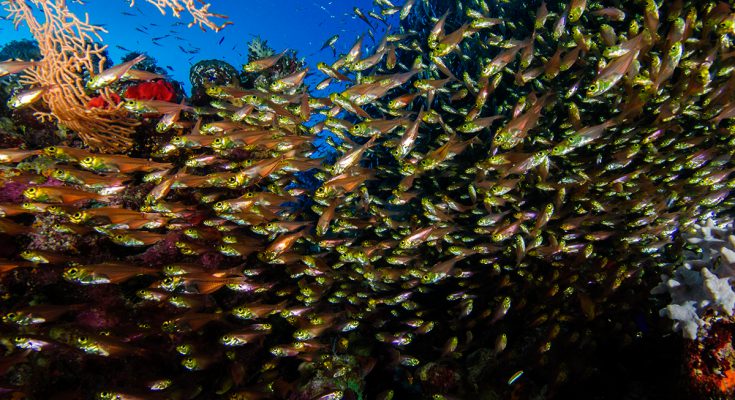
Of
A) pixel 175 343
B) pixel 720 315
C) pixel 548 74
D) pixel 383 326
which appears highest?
pixel 548 74

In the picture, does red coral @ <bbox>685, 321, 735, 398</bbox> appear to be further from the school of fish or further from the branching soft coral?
the branching soft coral

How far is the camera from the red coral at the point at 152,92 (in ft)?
22.5

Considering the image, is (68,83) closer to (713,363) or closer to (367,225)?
(367,225)

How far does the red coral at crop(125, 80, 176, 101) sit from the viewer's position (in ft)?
22.5

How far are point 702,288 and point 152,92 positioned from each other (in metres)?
8.76

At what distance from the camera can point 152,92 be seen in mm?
7008

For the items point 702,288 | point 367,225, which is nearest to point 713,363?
point 702,288

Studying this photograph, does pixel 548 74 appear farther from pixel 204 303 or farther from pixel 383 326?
pixel 204 303

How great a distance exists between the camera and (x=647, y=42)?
481 cm

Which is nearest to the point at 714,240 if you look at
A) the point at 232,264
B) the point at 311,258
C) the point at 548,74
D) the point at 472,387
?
the point at 548,74

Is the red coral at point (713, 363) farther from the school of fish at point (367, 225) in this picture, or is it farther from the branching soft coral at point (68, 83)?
the branching soft coral at point (68, 83)

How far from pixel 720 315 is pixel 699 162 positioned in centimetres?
255

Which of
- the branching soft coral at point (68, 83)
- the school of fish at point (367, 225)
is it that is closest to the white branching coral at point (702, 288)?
the school of fish at point (367, 225)

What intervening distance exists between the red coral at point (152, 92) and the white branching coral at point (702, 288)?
8348 millimetres
